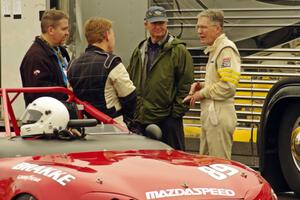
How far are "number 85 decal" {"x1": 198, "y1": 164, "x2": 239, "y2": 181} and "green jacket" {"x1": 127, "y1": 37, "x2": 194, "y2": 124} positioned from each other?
9.90ft

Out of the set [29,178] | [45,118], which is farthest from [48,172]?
[45,118]

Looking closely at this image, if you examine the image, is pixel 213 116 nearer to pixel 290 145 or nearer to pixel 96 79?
pixel 290 145

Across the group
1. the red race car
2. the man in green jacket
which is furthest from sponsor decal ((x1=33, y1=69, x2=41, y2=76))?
the red race car

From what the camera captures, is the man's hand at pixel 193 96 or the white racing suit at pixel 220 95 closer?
the white racing suit at pixel 220 95

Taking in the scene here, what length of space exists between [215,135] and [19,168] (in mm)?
3014

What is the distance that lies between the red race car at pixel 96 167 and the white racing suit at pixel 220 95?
1732 millimetres

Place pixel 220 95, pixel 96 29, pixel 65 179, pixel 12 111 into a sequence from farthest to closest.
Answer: pixel 220 95 → pixel 96 29 → pixel 12 111 → pixel 65 179

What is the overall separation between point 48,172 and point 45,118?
0.81 metres

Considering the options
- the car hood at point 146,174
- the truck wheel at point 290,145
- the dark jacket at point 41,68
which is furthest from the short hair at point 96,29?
the car hood at point 146,174

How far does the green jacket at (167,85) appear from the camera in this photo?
8844 millimetres

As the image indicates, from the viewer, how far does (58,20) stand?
821 cm

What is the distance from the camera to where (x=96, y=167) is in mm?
5543

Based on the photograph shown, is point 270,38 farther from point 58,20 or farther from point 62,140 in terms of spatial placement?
point 62,140

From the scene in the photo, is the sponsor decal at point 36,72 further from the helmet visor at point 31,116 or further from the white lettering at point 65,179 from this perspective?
the white lettering at point 65,179
